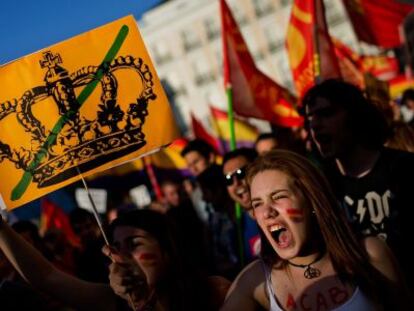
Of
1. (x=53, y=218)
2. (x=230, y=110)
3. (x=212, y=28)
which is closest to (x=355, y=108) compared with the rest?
(x=230, y=110)

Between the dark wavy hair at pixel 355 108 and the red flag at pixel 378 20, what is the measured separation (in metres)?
4.50

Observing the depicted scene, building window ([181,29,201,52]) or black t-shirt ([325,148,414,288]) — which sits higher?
building window ([181,29,201,52])

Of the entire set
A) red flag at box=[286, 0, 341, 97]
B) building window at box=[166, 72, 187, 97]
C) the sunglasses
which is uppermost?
red flag at box=[286, 0, 341, 97]

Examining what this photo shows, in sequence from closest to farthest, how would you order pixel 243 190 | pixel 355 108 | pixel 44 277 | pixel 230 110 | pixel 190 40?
pixel 44 277, pixel 355 108, pixel 243 190, pixel 230 110, pixel 190 40

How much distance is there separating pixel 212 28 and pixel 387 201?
4973cm

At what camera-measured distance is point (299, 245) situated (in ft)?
6.77

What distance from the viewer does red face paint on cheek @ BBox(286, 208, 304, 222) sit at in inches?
81.7

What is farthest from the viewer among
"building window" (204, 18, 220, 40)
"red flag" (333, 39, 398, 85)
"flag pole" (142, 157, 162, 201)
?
"building window" (204, 18, 220, 40)

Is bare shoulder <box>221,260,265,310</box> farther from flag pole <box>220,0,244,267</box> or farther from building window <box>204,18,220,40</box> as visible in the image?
building window <box>204,18,220,40</box>

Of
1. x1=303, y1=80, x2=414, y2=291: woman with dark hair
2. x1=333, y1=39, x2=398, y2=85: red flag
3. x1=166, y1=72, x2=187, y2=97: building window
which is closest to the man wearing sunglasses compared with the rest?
x1=303, y1=80, x2=414, y2=291: woman with dark hair

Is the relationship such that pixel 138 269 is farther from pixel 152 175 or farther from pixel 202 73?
pixel 202 73

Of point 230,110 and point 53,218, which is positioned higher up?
point 230,110

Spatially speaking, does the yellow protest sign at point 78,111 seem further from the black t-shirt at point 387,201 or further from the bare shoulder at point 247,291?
the black t-shirt at point 387,201

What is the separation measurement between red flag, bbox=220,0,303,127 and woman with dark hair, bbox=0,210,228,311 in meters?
3.02
